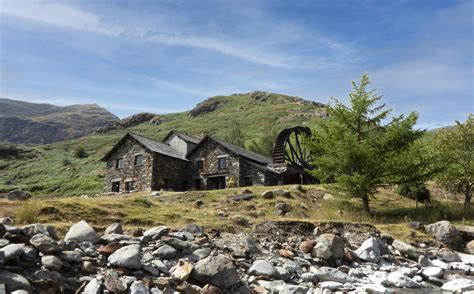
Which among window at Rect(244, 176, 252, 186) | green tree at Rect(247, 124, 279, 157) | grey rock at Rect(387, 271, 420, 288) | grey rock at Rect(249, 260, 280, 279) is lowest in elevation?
grey rock at Rect(387, 271, 420, 288)

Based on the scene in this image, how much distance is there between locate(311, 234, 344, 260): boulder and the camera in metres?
13.1

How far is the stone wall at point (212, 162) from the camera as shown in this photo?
40.1 m

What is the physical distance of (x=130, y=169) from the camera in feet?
135

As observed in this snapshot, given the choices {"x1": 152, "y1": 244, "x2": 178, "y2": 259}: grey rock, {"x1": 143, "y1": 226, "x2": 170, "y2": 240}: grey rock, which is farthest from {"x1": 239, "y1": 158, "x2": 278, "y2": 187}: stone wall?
{"x1": 152, "y1": 244, "x2": 178, "y2": 259}: grey rock

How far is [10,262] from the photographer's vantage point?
27.6 ft

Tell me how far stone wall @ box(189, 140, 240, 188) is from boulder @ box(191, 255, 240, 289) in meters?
29.1

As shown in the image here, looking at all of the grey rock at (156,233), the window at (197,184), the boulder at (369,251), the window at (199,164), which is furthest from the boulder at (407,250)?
the window at (199,164)

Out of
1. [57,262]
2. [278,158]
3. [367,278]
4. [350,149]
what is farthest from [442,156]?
[57,262]

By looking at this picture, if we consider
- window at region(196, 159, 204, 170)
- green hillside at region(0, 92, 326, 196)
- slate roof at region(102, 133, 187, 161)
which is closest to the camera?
slate roof at region(102, 133, 187, 161)

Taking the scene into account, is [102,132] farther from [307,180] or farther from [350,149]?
[350,149]

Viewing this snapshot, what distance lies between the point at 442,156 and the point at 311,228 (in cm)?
1241

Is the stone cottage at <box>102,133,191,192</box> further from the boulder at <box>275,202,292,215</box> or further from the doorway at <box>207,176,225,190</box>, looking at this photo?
the boulder at <box>275,202,292,215</box>

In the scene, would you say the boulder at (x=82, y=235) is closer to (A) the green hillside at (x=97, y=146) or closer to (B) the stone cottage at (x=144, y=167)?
(A) the green hillside at (x=97, y=146)

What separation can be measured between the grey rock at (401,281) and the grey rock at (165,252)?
6472 mm
